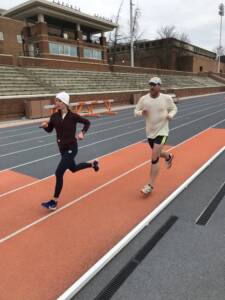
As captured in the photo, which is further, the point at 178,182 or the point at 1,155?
the point at 1,155

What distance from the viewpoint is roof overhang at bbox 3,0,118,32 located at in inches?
1558

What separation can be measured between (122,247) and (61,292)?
1.00 m

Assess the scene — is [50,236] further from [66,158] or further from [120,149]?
[120,149]

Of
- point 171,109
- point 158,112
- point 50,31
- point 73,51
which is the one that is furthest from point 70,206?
point 50,31

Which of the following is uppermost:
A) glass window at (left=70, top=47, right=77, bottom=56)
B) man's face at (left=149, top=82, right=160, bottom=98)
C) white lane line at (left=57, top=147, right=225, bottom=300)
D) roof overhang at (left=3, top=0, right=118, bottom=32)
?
roof overhang at (left=3, top=0, right=118, bottom=32)

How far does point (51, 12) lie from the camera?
40781 millimetres

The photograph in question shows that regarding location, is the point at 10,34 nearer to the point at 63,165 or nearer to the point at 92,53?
the point at 92,53

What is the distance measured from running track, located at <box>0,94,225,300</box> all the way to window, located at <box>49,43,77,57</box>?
114 feet

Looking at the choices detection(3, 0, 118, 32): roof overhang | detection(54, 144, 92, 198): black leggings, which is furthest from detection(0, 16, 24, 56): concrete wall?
detection(54, 144, 92, 198): black leggings

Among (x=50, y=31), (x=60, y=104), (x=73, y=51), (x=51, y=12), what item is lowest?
(x=60, y=104)

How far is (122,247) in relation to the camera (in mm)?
3658

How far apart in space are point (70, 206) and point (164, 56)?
71.4 m

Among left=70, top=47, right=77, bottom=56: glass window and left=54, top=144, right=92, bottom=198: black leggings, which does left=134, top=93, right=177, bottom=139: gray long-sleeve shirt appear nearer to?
left=54, top=144, right=92, bottom=198: black leggings

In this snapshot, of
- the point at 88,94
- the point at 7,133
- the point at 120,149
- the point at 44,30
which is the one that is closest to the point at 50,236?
the point at 120,149
